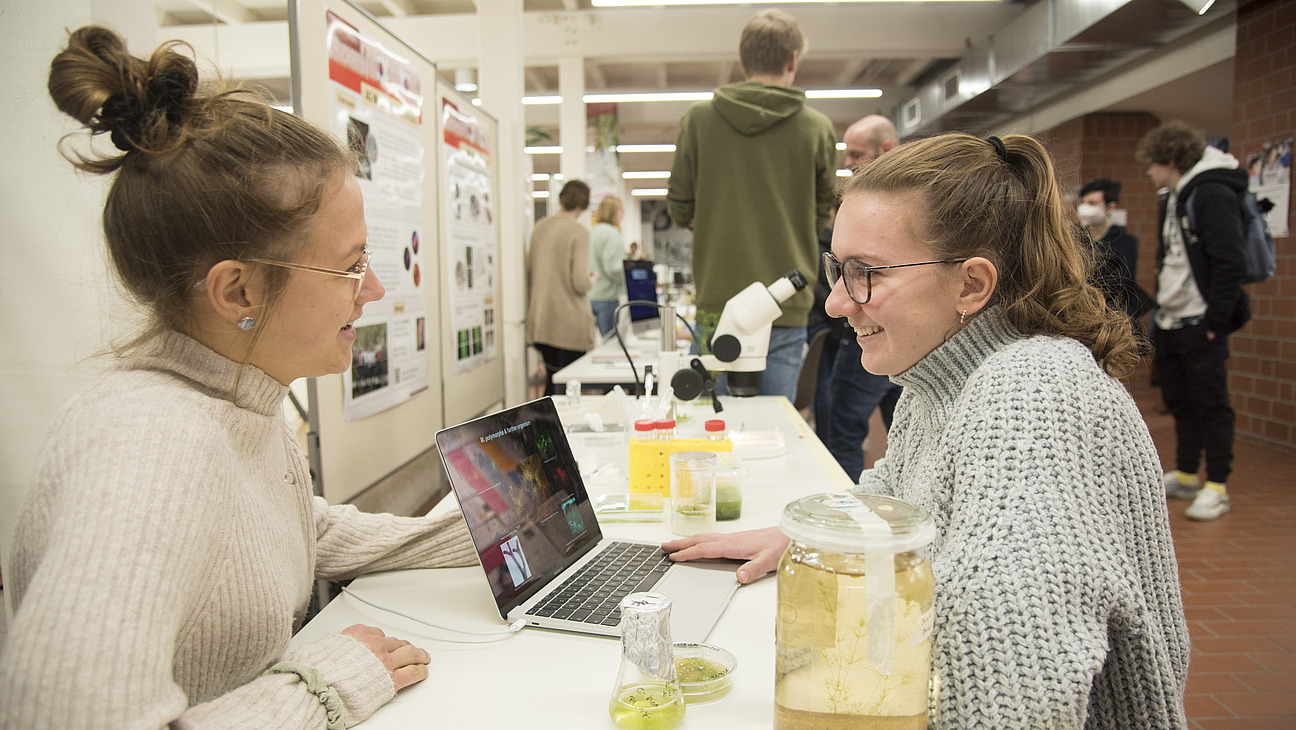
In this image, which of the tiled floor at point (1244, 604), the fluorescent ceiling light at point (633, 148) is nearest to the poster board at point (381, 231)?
the tiled floor at point (1244, 604)

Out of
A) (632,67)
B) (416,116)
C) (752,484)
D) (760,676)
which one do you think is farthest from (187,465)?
(632,67)

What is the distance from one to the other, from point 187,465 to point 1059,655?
848 mm

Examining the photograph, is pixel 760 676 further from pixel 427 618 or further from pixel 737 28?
pixel 737 28

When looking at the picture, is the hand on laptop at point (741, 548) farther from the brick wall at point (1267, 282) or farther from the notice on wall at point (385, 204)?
the brick wall at point (1267, 282)

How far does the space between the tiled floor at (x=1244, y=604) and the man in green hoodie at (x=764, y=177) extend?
1.51 metres

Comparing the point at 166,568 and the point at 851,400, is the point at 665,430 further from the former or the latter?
the point at 851,400

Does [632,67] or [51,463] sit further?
[632,67]

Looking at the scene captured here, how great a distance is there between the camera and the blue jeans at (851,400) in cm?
328

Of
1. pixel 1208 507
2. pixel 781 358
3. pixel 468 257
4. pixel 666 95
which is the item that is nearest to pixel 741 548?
pixel 781 358

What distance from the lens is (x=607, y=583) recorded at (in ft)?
4.14

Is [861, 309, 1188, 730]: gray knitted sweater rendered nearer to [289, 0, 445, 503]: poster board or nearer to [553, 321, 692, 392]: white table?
[553, 321, 692, 392]: white table

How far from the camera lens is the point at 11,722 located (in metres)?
0.65

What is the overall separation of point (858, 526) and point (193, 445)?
25.4 inches

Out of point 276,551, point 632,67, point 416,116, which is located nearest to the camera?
point 276,551
